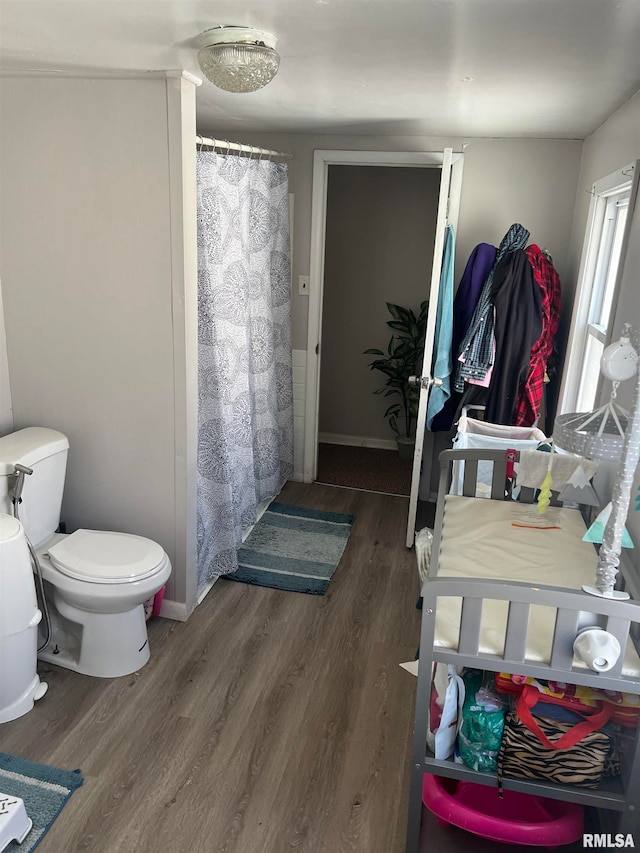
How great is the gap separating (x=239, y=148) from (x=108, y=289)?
40.8 inches

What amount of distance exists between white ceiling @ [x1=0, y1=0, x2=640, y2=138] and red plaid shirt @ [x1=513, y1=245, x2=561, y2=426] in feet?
2.14

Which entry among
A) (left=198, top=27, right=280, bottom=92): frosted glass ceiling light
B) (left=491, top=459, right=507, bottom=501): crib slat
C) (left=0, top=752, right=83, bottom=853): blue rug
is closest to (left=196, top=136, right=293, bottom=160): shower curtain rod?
(left=198, top=27, right=280, bottom=92): frosted glass ceiling light

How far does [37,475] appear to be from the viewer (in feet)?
7.95

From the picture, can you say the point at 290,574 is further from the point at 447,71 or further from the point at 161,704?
the point at 447,71

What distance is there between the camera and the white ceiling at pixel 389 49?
159 centimetres

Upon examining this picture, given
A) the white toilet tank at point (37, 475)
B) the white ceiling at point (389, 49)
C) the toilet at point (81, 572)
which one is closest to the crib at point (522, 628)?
the toilet at point (81, 572)

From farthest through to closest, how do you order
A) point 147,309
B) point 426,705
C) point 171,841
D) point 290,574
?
1. point 290,574
2. point 147,309
3. point 171,841
4. point 426,705

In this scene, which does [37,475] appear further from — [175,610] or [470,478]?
[470,478]

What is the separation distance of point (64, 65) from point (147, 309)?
0.90m

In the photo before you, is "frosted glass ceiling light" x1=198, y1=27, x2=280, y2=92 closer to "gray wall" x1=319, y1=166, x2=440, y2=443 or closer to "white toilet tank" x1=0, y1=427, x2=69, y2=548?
"white toilet tank" x1=0, y1=427, x2=69, y2=548

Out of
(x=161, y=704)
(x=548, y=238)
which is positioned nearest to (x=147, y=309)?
(x=161, y=704)

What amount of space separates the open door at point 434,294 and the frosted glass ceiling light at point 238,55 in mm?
1197

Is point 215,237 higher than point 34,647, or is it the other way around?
point 215,237

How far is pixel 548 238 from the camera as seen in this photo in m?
3.55
